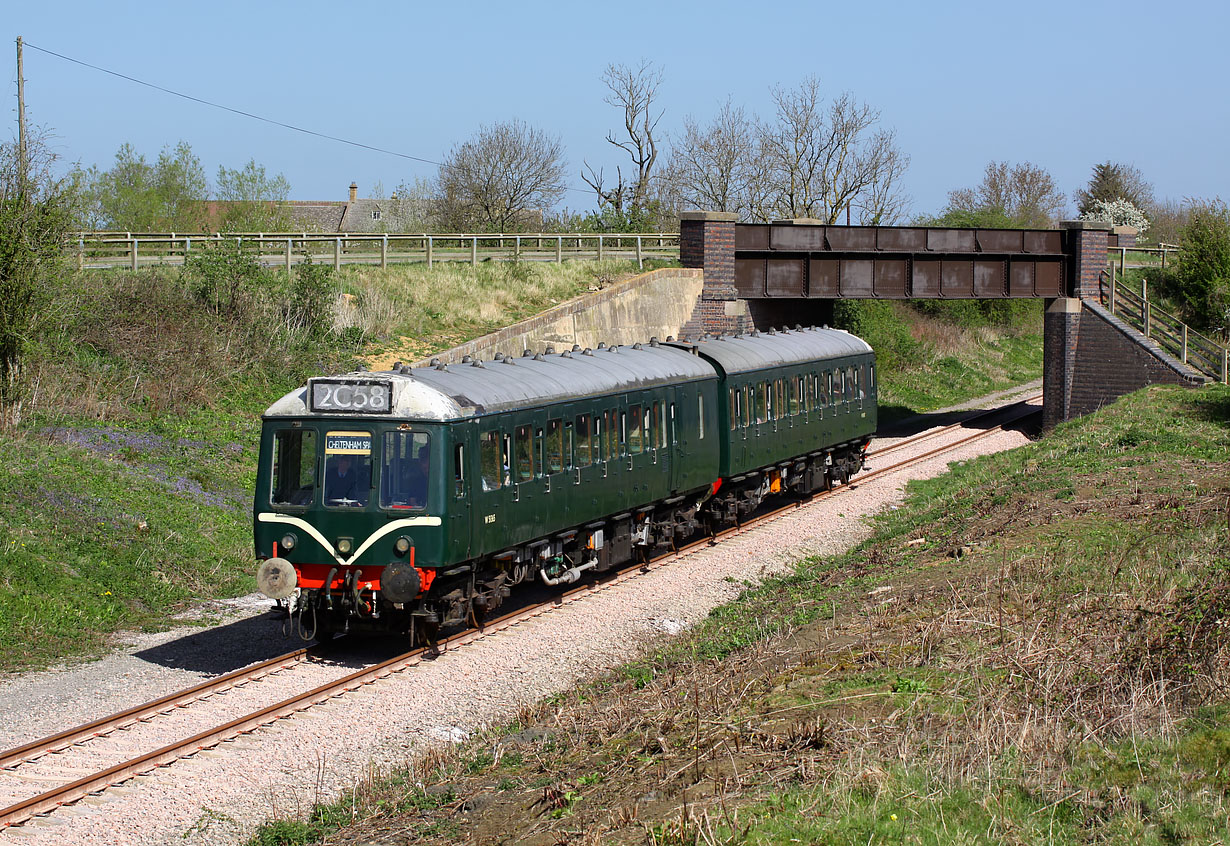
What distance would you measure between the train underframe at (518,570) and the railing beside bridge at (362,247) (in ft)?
43.3

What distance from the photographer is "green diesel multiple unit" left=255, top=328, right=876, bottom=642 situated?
40.9ft

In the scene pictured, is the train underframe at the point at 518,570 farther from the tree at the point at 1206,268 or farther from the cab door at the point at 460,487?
the tree at the point at 1206,268

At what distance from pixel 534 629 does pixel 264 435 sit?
12.3 feet

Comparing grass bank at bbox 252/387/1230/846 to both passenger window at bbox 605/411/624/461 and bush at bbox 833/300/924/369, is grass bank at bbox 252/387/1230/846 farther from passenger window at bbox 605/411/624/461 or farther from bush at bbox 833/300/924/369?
bush at bbox 833/300/924/369

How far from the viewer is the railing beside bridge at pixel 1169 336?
32969mm

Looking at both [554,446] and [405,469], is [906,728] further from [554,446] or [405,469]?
[554,446]

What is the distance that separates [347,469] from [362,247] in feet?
105

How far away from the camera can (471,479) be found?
12.9 meters

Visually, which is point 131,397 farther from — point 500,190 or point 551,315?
point 500,190

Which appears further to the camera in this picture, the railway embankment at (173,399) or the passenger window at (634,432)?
the passenger window at (634,432)

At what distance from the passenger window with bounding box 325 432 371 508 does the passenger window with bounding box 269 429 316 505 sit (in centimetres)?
21

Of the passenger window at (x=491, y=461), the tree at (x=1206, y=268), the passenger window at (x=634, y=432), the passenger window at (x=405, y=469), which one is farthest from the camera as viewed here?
the tree at (x=1206, y=268)

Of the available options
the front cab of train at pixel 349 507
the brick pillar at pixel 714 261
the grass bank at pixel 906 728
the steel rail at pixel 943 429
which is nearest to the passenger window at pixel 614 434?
the grass bank at pixel 906 728

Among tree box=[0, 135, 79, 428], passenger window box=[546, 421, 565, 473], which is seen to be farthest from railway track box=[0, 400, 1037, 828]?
tree box=[0, 135, 79, 428]
